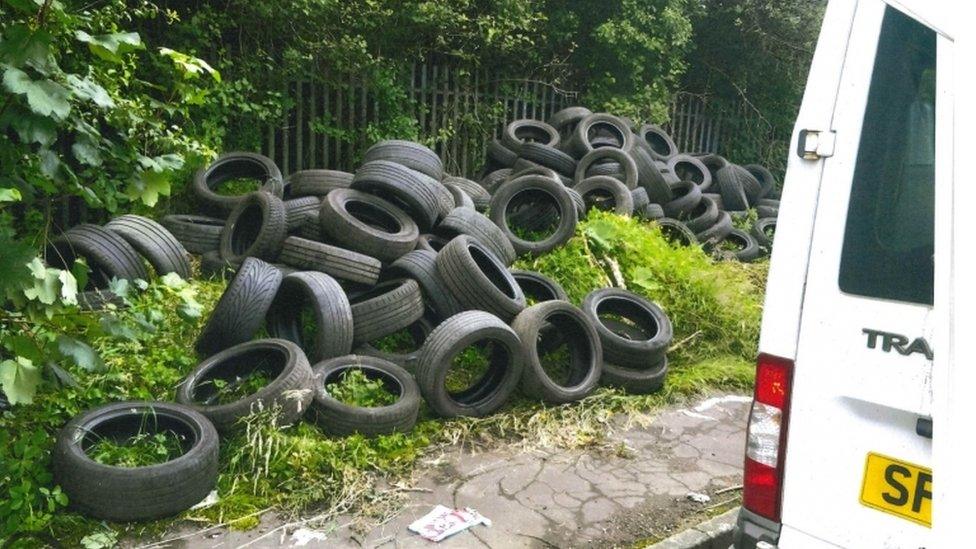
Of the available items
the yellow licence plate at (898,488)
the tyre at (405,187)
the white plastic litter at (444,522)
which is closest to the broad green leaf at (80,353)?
the white plastic litter at (444,522)

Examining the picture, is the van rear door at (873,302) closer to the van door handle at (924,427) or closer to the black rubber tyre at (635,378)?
the van door handle at (924,427)

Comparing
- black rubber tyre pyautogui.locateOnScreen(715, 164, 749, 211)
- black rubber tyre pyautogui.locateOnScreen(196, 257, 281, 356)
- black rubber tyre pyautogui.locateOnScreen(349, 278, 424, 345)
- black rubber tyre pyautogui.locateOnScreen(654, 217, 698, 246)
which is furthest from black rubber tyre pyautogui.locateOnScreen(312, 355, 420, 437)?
black rubber tyre pyautogui.locateOnScreen(715, 164, 749, 211)

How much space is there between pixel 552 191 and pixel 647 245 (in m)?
1.15

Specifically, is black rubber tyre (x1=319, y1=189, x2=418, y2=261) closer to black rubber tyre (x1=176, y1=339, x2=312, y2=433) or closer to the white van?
black rubber tyre (x1=176, y1=339, x2=312, y2=433)

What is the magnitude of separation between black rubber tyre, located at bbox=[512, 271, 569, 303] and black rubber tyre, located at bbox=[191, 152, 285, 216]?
2631 mm

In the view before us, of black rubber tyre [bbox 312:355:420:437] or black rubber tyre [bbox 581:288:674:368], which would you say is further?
black rubber tyre [bbox 581:288:674:368]

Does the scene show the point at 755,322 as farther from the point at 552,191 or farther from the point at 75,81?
the point at 75,81

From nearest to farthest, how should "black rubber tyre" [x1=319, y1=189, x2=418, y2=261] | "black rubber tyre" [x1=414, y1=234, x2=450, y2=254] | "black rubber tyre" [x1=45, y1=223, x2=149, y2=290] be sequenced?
"black rubber tyre" [x1=45, y1=223, x2=149, y2=290] < "black rubber tyre" [x1=319, y1=189, x2=418, y2=261] < "black rubber tyre" [x1=414, y1=234, x2=450, y2=254]

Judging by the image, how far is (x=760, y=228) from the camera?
36.4 ft

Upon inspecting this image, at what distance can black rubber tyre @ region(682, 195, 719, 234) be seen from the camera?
10.5 metres

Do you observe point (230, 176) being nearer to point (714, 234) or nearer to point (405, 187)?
point (405, 187)

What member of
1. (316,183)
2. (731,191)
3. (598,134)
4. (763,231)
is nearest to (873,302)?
(316,183)

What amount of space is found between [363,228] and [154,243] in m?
1.77

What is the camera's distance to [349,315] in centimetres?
572
